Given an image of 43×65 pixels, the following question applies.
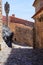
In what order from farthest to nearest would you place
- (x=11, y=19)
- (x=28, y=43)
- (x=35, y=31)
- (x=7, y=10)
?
(x=11, y=19) < (x=7, y=10) < (x=28, y=43) < (x=35, y=31)

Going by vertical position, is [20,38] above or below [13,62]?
below

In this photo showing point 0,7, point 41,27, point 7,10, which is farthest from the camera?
point 7,10

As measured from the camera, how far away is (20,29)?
2467 cm

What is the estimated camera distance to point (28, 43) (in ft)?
76.2

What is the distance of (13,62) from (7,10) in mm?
22364

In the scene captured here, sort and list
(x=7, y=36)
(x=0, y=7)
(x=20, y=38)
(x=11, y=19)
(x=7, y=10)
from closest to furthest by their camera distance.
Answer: (x=0, y=7)
(x=7, y=36)
(x=20, y=38)
(x=7, y=10)
(x=11, y=19)

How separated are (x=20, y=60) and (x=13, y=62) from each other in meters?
0.40

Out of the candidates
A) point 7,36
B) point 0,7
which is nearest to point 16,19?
point 7,36

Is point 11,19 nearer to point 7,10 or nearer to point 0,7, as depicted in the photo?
point 7,10

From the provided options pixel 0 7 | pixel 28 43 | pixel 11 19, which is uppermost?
pixel 0 7

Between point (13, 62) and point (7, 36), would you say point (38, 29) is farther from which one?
point (13, 62)

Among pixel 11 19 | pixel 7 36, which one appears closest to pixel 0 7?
pixel 7 36

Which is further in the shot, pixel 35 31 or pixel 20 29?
pixel 20 29

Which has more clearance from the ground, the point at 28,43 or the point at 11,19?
the point at 11,19
